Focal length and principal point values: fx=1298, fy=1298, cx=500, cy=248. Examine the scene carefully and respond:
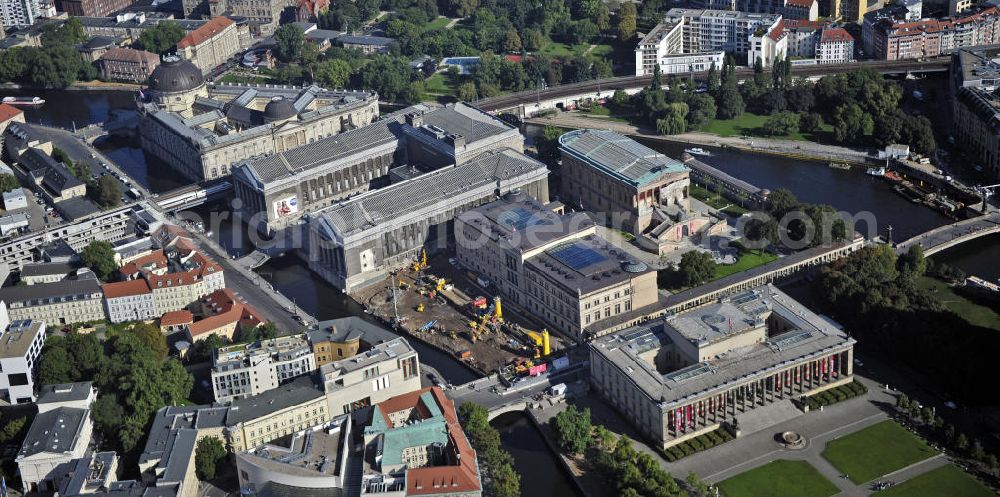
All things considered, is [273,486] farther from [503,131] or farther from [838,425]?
[503,131]

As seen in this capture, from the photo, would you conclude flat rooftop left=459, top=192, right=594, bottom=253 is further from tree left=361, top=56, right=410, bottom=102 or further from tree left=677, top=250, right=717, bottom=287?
tree left=361, top=56, right=410, bottom=102

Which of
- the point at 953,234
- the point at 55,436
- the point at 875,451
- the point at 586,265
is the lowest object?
the point at 875,451

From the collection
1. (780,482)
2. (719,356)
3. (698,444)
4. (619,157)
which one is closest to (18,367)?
(698,444)

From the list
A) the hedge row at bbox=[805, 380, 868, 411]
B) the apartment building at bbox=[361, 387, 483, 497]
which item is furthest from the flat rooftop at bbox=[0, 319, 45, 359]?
the hedge row at bbox=[805, 380, 868, 411]

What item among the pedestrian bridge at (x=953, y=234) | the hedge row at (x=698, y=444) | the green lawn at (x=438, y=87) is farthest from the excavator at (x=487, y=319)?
the green lawn at (x=438, y=87)

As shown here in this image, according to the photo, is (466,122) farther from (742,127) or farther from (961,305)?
(961,305)
